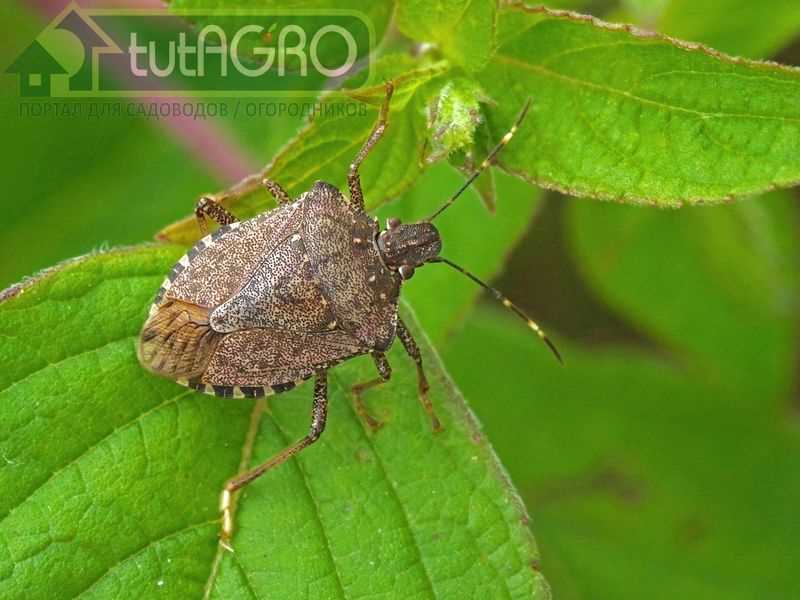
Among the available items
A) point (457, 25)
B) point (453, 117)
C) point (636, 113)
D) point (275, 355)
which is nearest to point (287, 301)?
point (275, 355)

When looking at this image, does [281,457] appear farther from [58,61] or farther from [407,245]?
[58,61]

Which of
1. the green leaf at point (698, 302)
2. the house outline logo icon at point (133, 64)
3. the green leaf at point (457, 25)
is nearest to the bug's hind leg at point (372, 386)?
the green leaf at point (457, 25)

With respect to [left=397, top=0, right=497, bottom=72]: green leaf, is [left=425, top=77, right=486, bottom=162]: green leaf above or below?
below

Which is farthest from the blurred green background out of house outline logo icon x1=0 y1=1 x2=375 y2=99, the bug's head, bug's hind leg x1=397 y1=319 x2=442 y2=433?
bug's hind leg x1=397 y1=319 x2=442 y2=433

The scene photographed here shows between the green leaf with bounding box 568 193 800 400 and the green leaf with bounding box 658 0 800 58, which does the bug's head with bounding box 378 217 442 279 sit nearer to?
the green leaf with bounding box 658 0 800 58

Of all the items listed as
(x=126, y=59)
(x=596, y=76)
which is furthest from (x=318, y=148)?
(x=126, y=59)

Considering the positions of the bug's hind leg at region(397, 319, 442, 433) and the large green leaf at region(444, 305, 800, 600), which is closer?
the bug's hind leg at region(397, 319, 442, 433)

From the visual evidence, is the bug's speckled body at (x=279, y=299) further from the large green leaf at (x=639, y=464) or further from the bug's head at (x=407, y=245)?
the large green leaf at (x=639, y=464)
